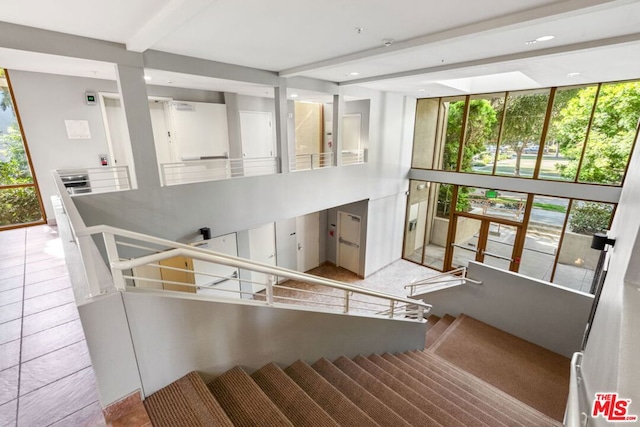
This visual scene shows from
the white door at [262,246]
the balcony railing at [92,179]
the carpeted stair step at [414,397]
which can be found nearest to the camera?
the carpeted stair step at [414,397]

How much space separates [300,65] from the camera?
4.94 meters

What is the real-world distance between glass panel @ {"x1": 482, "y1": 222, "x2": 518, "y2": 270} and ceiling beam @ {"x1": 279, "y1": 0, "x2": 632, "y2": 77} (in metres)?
6.13

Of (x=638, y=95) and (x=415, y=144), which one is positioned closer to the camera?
(x=638, y=95)

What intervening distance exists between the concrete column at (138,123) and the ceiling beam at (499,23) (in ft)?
9.82

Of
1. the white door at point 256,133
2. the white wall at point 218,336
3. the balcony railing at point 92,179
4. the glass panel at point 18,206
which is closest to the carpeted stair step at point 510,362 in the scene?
the white wall at point 218,336

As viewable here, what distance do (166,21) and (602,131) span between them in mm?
8388

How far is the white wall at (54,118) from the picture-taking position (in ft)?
15.1

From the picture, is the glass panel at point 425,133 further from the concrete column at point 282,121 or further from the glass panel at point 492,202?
the concrete column at point 282,121

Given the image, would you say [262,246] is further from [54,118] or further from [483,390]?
[483,390]

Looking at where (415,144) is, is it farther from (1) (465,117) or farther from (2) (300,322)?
(2) (300,322)

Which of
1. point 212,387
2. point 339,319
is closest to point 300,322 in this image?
point 339,319

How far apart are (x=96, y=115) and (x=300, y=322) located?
5.43 meters

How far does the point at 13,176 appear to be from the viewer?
4895 millimetres

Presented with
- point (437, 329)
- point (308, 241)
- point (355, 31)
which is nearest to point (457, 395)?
point (437, 329)
